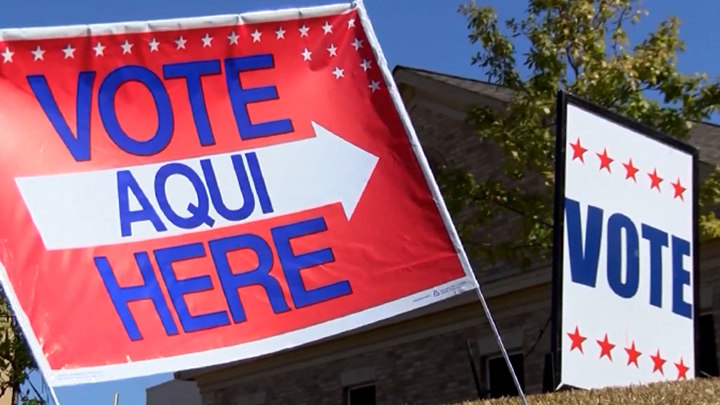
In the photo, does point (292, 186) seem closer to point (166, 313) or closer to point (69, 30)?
point (166, 313)

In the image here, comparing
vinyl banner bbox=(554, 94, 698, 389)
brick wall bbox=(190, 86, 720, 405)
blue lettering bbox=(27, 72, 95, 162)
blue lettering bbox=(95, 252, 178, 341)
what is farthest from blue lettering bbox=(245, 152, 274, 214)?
brick wall bbox=(190, 86, 720, 405)

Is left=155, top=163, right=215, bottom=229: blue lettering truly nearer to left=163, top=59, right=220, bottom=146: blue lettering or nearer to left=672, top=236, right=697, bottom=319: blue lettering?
left=163, top=59, right=220, bottom=146: blue lettering

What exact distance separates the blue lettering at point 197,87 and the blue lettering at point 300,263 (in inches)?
21.3

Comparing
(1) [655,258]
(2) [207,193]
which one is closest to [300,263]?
(2) [207,193]

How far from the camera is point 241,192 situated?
5043 millimetres

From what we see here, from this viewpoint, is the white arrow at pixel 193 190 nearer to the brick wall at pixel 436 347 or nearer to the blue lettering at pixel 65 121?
the blue lettering at pixel 65 121

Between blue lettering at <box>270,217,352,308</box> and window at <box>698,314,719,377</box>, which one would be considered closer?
blue lettering at <box>270,217,352,308</box>

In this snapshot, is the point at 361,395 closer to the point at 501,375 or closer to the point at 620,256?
the point at 501,375

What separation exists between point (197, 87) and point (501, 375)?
1299 centimetres

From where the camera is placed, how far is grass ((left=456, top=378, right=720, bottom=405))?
18.2 feet

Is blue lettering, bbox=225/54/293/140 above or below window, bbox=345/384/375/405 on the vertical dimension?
below

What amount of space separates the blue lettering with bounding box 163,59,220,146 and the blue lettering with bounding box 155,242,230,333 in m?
0.54

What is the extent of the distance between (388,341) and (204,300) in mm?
14551

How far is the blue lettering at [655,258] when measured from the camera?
7.60 meters
